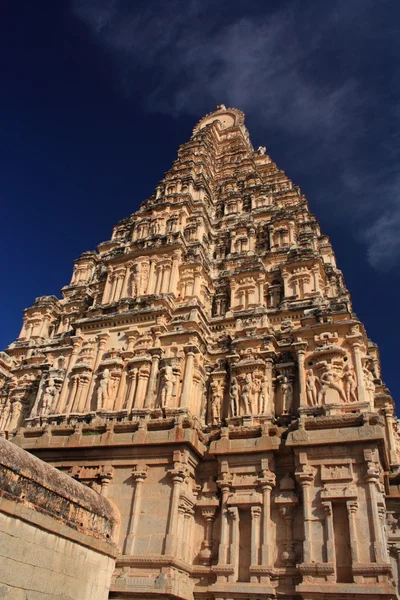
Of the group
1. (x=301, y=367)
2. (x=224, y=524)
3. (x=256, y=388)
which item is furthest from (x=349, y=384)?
(x=224, y=524)

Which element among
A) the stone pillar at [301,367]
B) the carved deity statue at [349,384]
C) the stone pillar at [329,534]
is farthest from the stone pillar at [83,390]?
the carved deity statue at [349,384]

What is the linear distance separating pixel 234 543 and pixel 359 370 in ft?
24.7

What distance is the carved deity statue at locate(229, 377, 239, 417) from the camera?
774 inches

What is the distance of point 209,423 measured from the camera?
66.6 feet

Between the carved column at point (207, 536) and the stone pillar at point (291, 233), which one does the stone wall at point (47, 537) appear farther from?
the stone pillar at point (291, 233)

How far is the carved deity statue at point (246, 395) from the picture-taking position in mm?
19297

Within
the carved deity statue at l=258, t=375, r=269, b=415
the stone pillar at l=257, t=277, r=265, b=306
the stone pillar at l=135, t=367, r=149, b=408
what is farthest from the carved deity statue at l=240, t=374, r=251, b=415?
the stone pillar at l=257, t=277, r=265, b=306

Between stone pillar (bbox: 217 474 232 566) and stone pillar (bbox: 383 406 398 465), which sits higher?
stone pillar (bbox: 383 406 398 465)

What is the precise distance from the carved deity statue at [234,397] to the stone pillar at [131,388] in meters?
4.03

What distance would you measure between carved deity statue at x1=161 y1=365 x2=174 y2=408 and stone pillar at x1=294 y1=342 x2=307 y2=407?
5128 mm

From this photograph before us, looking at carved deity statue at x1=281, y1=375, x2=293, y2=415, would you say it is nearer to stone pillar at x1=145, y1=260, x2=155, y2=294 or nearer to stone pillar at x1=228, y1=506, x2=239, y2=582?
stone pillar at x1=228, y1=506, x2=239, y2=582

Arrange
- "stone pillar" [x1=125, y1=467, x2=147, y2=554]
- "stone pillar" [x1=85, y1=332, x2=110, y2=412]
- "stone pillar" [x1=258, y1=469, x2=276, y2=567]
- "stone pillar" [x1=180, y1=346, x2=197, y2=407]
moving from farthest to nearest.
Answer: "stone pillar" [x1=85, y1=332, x2=110, y2=412]
"stone pillar" [x1=180, y1=346, x2=197, y2=407]
"stone pillar" [x1=125, y1=467, x2=147, y2=554]
"stone pillar" [x1=258, y1=469, x2=276, y2=567]

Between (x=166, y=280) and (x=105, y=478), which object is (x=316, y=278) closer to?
(x=166, y=280)

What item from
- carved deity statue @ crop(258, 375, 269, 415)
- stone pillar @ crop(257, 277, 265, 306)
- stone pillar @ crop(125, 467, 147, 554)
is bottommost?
stone pillar @ crop(125, 467, 147, 554)
